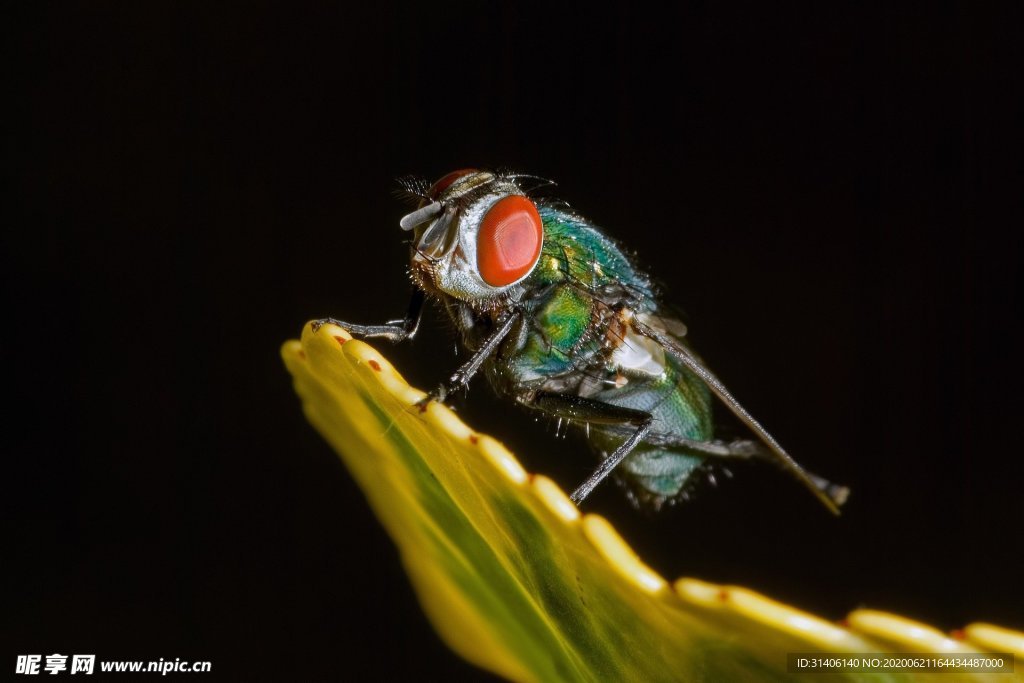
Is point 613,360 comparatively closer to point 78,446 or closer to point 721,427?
point 721,427

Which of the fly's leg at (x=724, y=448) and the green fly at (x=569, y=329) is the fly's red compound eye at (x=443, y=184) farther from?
the fly's leg at (x=724, y=448)

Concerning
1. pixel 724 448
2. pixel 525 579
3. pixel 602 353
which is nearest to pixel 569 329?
pixel 602 353

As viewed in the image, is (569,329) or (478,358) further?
(569,329)

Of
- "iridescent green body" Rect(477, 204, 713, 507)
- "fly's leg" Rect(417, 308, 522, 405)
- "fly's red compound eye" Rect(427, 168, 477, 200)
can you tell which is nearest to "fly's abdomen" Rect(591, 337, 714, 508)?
"iridescent green body" Rect(477, 204, 713, 507)

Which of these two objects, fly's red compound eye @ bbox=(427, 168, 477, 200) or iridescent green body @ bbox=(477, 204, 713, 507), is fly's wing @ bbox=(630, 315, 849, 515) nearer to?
iridescent green body @ bbox=(477, 204, 713, 507)

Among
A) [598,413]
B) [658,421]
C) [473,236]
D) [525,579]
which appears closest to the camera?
[525,579]

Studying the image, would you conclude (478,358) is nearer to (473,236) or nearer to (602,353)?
(473,236)

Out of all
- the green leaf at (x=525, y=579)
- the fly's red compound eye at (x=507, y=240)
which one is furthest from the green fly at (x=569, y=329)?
the green leaf at (x=525, y=579)
